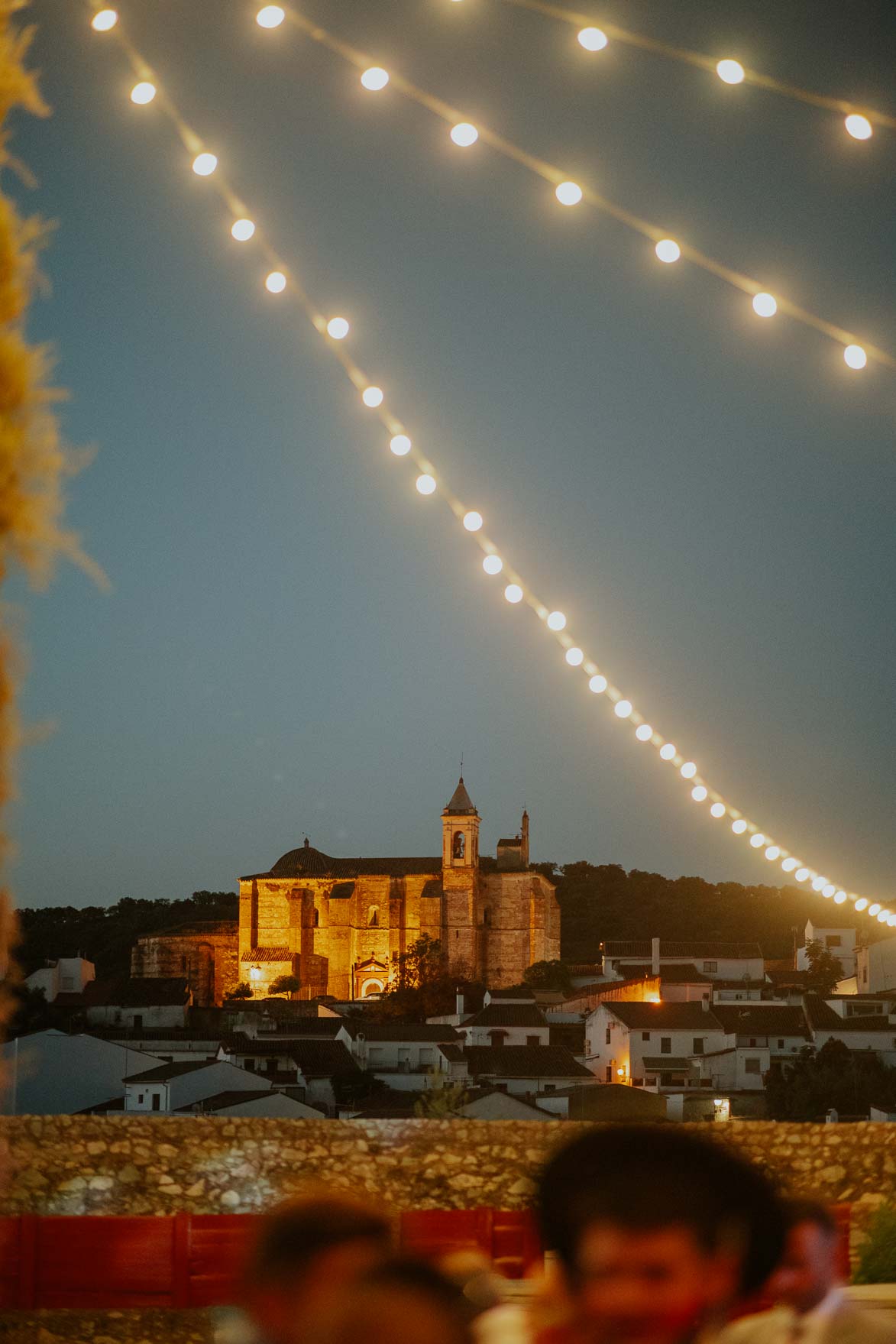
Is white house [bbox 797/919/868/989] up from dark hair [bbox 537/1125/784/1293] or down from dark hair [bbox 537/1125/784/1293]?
down

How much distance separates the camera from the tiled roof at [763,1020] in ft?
131

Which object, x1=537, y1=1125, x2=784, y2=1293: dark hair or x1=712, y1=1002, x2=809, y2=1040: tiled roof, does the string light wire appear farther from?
x1=712, y1=1002, x2=809, y2=1040: tiled roof

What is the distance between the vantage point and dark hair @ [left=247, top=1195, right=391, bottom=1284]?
51.8 inches

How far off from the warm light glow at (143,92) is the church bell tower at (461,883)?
67.6m

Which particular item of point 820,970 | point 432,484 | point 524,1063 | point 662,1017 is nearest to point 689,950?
point 820,970

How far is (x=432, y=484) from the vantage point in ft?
21.0

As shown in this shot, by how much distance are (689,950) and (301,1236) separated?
65.3 m

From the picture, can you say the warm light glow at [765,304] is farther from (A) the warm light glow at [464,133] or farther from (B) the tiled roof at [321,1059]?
(B) the tiled roof at [321,1059]

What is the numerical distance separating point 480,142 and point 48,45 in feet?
5.85

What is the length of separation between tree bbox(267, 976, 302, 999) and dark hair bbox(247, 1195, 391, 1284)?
68811 millimetres

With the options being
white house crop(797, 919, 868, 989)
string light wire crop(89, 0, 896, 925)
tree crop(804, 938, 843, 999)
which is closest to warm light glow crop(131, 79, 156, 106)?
string light wire crop(89, 0, 896, 925)

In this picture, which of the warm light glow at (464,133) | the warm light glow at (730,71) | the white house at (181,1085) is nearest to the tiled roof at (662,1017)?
the white house at (181,1085)

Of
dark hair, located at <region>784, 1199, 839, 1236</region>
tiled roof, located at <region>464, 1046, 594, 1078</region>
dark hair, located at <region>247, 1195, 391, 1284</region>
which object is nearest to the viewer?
dark hair, located at <region>247, 1195, 391, 1284</region>

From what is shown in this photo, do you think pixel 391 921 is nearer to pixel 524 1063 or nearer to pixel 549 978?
pixel 549 978
